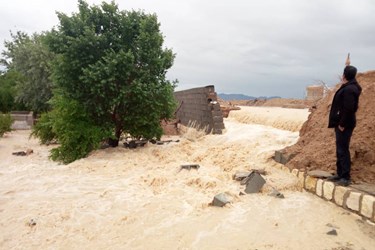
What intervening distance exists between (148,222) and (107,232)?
578 mm

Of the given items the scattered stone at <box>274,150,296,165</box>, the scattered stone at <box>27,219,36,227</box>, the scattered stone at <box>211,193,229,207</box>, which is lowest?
the scattered stone at <box>27,219,36,227</box>

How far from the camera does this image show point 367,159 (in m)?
5.82

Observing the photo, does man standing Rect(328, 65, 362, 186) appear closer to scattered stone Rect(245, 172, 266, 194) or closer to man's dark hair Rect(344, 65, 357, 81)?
man's dark hair Rect(344, 65, 357, 81)

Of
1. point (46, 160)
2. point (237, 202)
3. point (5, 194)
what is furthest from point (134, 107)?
point (237, 202)

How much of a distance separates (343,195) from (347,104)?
4.33 feet

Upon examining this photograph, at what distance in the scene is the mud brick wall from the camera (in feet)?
40.8

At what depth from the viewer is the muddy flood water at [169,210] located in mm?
4363

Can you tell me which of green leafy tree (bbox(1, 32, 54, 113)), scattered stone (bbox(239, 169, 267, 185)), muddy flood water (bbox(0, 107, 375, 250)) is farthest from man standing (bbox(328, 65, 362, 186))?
green leafy tree (bbox(1, 32, 54, 113))

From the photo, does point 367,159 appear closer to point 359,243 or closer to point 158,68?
point 359,243

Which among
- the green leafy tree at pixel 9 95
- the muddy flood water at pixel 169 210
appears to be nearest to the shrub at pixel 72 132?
the muddy flood water at pixel 169 210

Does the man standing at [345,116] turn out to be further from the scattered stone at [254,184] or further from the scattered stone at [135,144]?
the scattered stone at [135,144]

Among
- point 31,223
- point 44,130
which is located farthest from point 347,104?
point 44,130

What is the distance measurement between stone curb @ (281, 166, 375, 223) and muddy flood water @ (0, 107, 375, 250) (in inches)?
4.2

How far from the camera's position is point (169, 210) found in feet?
17.7
